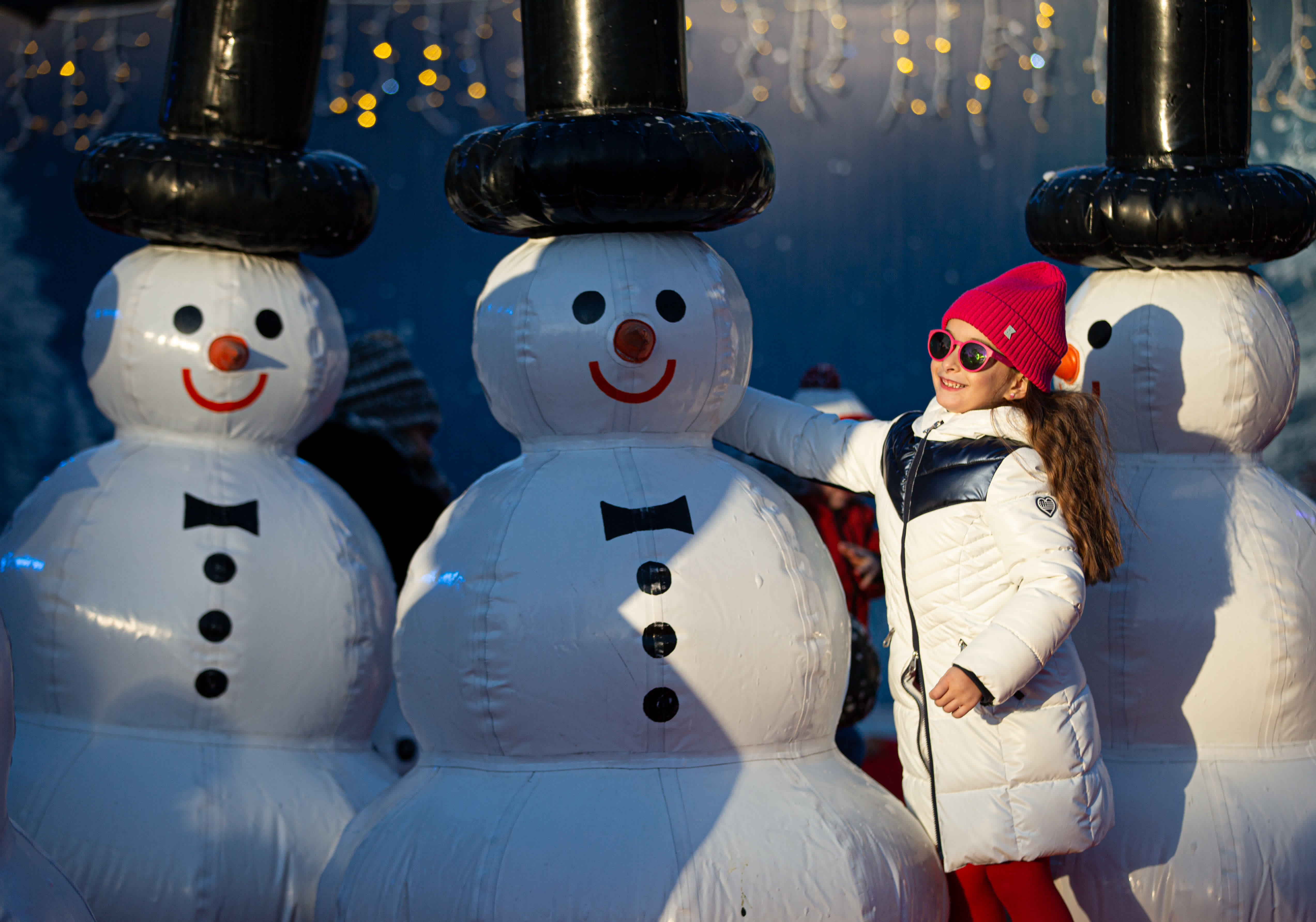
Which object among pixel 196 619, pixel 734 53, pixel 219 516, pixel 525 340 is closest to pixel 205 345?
pixel 219 516

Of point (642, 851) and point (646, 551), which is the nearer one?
point (642, 851)

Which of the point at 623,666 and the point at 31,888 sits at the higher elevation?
the point at 623,666

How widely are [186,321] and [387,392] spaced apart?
195 cm

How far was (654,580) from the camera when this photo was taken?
2721 millimetres

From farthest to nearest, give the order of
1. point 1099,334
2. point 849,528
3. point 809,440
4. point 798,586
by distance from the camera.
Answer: point 849,528, point 1099,334, point 809,440, point 798,586

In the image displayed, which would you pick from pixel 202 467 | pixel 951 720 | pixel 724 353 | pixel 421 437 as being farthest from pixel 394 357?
pixel 951 720

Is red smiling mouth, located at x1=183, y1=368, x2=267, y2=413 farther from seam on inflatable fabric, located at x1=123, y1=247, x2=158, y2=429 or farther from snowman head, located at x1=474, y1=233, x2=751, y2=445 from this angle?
snowman head, located at x1=474, y1=233, x2=751, y2=445

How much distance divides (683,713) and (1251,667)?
1275 millimetres

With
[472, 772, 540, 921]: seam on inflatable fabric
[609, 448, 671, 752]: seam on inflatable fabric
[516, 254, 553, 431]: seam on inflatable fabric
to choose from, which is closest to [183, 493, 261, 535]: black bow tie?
[516, 254, 553, 431]: seam on inflatable fabric

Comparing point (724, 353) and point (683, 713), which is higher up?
point (724, 353)

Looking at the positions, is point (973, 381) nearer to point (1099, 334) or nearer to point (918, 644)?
point (918, 644)

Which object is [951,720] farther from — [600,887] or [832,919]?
[600,887]

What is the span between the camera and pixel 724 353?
2.96 m

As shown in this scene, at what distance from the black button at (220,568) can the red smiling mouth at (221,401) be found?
366 millimetres
